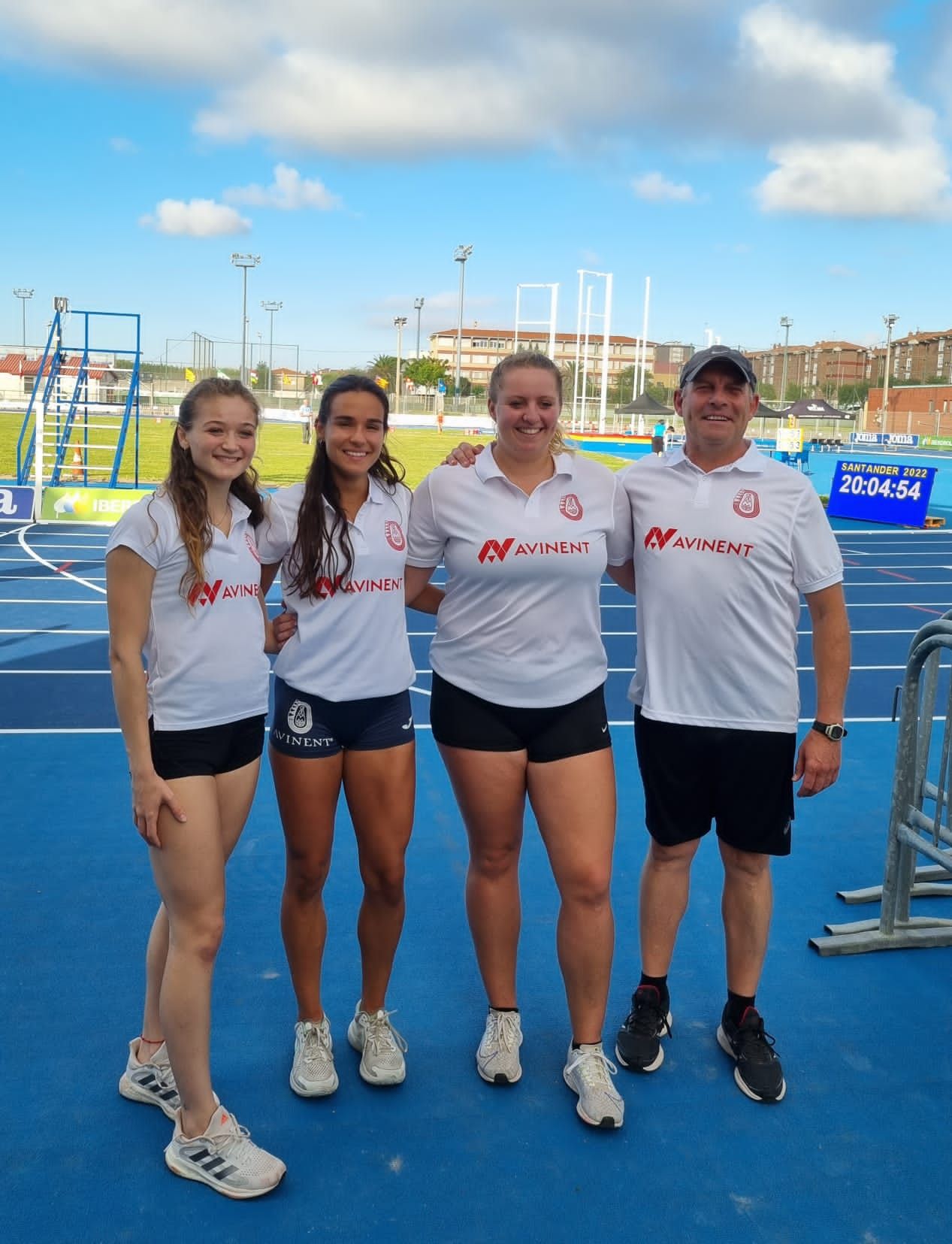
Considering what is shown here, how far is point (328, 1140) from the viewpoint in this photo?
9.07 feet

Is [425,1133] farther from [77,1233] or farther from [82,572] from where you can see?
[82,572]

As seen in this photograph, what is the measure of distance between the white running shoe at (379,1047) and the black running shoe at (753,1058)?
3.20 feet

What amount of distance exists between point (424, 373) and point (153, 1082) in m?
83.0

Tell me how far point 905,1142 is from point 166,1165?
192 cm

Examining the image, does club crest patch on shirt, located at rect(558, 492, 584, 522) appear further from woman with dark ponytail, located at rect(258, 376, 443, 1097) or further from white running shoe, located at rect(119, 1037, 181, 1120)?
white running shoe, located at rect(119, 1037, 181, 1120)

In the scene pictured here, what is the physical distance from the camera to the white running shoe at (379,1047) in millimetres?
2996

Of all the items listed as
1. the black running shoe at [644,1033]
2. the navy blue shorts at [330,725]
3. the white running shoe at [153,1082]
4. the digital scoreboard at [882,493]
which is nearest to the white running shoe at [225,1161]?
the white running shoe at [153,1082]

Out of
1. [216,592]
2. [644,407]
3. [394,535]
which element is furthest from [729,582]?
[644,407]

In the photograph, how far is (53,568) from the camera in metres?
12.4

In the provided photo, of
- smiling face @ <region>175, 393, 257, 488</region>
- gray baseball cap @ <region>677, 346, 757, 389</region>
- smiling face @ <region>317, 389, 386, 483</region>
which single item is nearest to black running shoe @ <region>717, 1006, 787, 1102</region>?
gray baseball cap @ <region>677, 346, 757, 389</region>

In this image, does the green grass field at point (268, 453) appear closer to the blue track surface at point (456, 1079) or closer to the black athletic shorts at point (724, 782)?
the blue track surface at point (456, 1079)

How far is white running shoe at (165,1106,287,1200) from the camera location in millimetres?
2551

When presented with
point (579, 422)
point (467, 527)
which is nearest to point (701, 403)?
point (467, 527)

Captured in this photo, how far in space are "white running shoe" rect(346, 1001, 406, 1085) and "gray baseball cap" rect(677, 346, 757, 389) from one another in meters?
2.08
